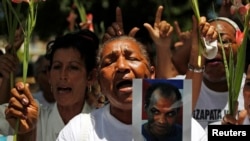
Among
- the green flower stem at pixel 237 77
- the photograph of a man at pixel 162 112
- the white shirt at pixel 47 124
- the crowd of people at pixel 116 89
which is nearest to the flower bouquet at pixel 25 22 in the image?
the crowd of people at pixel 116 89

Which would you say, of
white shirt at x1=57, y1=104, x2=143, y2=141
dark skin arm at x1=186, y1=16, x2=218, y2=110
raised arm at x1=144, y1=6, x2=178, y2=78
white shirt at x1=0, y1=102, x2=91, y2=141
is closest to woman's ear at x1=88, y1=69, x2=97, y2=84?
white shirt at x1=0, y1=102, x2=91, y2=141

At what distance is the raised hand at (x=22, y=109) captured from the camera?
3240 mm

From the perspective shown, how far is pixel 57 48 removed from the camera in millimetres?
3854

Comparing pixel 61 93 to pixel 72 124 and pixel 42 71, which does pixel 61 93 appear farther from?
pixel 42 71

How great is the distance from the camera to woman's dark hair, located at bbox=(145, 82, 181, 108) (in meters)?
2.95

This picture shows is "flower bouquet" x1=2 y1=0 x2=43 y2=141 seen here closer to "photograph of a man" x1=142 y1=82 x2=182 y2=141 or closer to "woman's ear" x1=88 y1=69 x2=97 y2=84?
"woman's ear" x1=88 y1=69 x2=97 y2=84

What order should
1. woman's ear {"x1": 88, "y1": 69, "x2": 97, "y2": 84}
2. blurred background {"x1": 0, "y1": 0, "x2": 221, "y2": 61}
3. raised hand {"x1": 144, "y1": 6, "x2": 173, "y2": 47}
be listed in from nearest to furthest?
woman's ear {"x1": 88, "y1": 69, "x2": 97, "y2": 84}, raised hand {"x1": 144, "y1": 6, "x2": 173, "y2": 47}, blurred background {"x1": 0, "y1": 0, "x2": 221, "y2": 61}

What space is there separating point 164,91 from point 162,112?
0.23ft

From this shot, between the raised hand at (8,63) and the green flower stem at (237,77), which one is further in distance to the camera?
the raised hand at (8,63)

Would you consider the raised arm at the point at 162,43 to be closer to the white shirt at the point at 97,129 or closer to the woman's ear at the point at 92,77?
the woman's ear at the point at 92,77

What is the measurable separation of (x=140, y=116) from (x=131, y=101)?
25 centimetres

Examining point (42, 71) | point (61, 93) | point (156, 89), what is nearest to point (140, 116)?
point (156, 89)

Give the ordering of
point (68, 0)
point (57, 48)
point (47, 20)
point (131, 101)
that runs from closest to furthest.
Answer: point (131, 101) → point (57, 48) → point (68, 0) → point (47, 20)

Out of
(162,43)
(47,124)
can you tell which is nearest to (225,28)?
(162,43)
